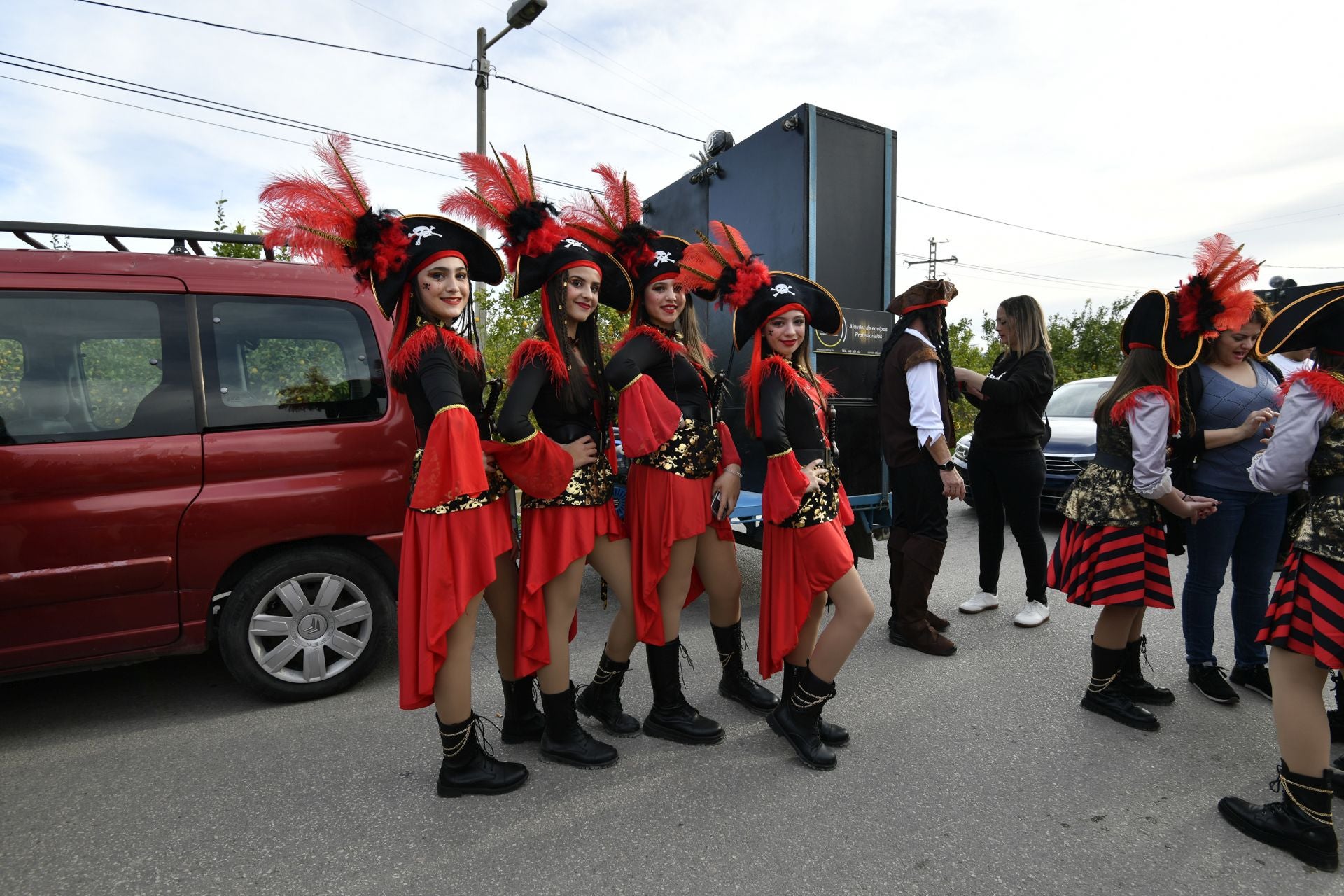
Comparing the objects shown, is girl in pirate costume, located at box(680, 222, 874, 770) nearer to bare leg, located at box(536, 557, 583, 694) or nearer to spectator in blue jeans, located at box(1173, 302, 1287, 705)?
bare leg, located at box(536, 557, 583, 694)

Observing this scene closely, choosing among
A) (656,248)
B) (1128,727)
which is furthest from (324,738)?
(1128,727)

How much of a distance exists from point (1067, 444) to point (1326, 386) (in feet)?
16.9

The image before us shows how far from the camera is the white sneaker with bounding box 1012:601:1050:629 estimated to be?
4.23m

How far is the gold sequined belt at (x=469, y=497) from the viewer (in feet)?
7.74

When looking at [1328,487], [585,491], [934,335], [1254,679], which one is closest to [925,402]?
[934,335]

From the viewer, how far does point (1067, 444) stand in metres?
7.02

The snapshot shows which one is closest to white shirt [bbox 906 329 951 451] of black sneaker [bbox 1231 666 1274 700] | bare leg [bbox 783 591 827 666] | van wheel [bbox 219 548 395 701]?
bare leg [bbox 783 591 827 666]

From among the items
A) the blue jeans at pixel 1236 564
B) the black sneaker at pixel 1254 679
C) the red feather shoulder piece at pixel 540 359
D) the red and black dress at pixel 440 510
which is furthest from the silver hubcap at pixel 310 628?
the black sneaker at pixel 1254 679

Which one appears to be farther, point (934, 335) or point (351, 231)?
point (934, 335)

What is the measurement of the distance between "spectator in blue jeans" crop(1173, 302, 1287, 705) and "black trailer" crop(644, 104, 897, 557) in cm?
170

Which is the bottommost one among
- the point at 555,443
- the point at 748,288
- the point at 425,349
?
the point at 555,443

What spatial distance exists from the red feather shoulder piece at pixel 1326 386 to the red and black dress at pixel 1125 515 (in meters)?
→ 0.56

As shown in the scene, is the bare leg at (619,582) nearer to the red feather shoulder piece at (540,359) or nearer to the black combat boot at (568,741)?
the black combat boot at (568,741)

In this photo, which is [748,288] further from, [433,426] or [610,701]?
[610,701]
